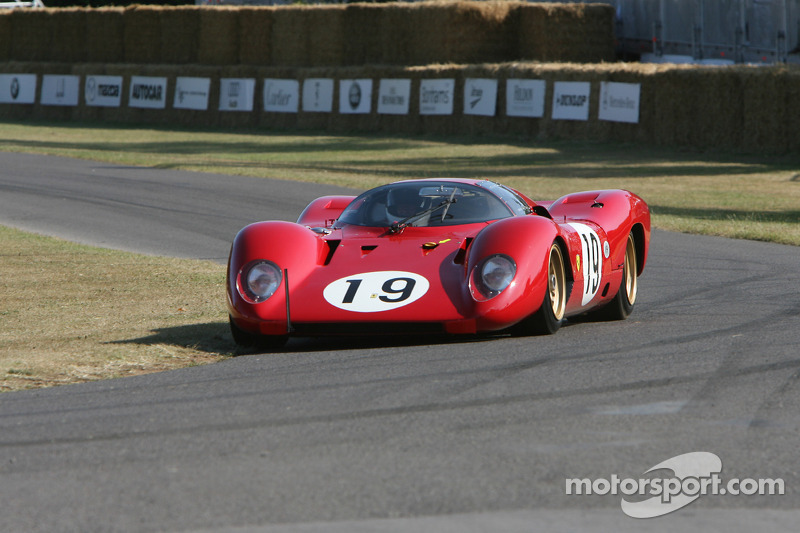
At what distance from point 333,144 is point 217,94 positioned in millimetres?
7419

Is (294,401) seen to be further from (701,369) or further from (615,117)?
(615,117)

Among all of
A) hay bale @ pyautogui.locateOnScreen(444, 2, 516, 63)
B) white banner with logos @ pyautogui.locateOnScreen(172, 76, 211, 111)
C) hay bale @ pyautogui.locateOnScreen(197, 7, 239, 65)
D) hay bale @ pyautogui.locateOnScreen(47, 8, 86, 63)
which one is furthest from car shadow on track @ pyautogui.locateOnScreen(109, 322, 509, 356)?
hay bale @ pyautogui.locateOnScreen(47, 8, 86, 63)

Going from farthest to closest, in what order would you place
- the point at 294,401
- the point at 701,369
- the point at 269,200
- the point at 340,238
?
the point at 269,200, the point at 340,238, the point at 701,369, the point at 294,401

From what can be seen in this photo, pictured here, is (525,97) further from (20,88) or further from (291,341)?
(291,341)

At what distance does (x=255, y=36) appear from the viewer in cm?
3506

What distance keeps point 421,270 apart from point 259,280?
100 cm

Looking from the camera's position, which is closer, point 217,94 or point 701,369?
point 701,369

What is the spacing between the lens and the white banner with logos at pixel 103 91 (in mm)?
36312

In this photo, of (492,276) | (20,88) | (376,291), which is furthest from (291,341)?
(20,88)

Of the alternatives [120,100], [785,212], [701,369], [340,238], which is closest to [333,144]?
[120,100]

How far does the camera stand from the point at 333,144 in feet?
93.6

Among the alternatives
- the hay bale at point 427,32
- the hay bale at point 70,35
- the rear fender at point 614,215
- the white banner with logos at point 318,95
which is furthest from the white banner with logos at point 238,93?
the rear fender at point 614,215

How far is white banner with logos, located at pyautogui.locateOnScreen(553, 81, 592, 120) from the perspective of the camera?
86.8 ft

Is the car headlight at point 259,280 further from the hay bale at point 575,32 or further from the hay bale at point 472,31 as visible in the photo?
the hay bale at point 472,31
